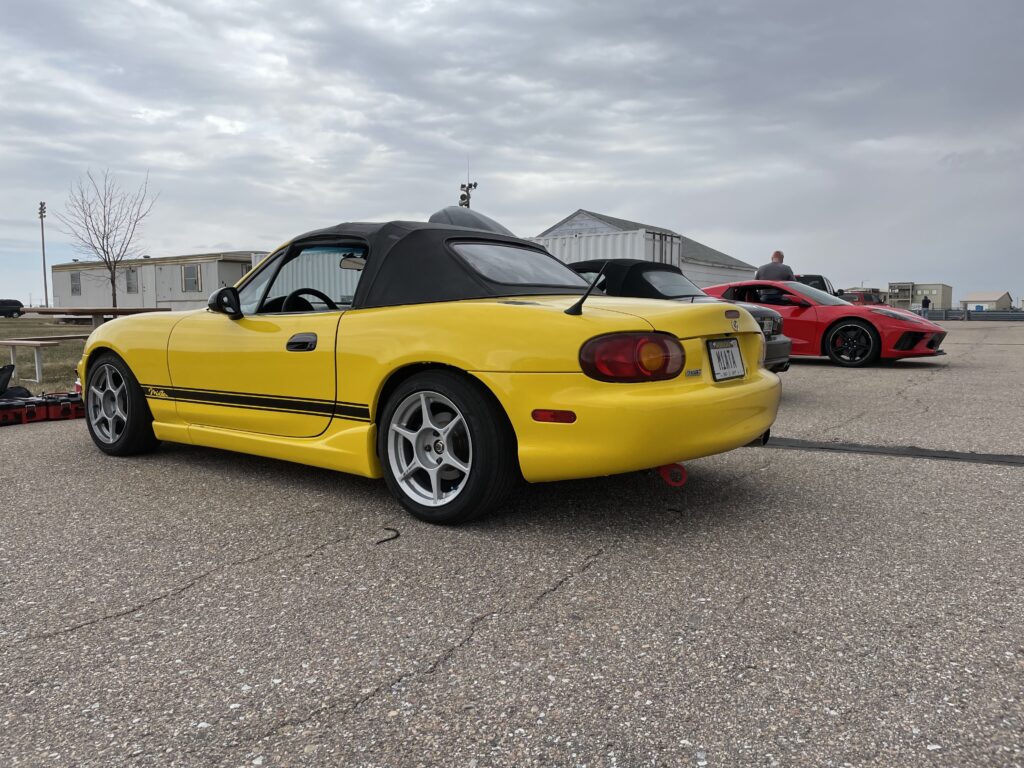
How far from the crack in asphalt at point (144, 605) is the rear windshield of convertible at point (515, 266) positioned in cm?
158

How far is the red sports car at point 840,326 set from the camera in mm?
10875

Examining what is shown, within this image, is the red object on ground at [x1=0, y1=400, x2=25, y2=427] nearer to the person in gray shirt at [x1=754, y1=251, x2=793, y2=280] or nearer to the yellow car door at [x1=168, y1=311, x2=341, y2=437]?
the yellow car door at [x1=168, y1=311, x2=341, y2=437]

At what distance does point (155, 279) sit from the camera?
3284 cm

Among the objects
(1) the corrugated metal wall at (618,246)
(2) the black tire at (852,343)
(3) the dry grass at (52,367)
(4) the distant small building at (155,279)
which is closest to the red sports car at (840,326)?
(2) the black tire at (852,343)

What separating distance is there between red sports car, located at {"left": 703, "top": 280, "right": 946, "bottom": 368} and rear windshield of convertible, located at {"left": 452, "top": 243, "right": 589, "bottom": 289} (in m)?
6.80

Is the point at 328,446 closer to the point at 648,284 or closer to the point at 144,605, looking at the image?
the point at 144,605

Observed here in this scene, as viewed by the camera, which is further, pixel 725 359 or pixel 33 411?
pixel 33 411

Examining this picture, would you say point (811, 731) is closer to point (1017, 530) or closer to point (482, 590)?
point (482, 590)

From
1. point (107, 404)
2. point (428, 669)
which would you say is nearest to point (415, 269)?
point (428, 669)

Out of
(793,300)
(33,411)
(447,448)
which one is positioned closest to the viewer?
(447,448)

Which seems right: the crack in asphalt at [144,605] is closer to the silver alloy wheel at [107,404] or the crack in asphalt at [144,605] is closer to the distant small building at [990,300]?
the silver alloy wheel at [107,404]

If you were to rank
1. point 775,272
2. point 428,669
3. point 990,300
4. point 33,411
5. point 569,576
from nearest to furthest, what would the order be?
point 428,669 → point 569,576 → point 33,411 → point 775,272 → point 990,300

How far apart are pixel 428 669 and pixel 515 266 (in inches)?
90.3

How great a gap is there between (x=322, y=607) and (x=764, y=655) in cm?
138
